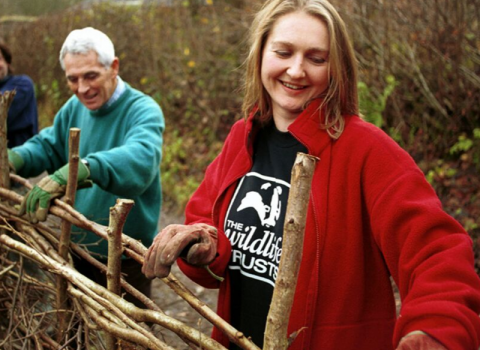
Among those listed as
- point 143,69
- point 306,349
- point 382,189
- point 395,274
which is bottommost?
point 143,69

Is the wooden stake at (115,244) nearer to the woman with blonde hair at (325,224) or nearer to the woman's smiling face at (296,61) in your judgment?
the woman with blonde hair at (325,224)

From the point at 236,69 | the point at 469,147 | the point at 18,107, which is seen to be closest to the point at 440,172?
the point at 469,147

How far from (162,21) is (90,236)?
795 cm

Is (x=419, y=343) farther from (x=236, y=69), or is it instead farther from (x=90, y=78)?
(x=90, y=78)

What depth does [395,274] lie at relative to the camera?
56.2 inches

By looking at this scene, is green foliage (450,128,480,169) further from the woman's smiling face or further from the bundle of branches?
the bundle of branches

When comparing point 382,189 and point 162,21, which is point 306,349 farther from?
point 162,21

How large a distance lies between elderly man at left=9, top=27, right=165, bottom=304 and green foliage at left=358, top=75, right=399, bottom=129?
3.63 metres

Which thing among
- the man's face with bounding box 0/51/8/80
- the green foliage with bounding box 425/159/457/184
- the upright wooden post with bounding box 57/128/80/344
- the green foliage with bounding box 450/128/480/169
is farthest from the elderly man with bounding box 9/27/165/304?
the green foliage with bounding box 450/128/480/169

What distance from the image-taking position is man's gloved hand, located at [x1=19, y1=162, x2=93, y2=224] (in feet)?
7.17

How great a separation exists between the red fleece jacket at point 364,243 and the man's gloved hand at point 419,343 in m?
0.06

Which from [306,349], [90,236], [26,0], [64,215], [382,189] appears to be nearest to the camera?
[382,189]

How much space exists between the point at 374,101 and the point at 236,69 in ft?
12.1

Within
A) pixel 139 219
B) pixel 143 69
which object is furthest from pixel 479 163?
pixel 143 69
